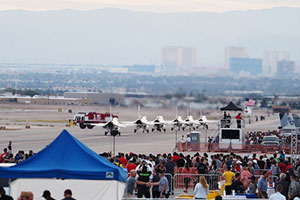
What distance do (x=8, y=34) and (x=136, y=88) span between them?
145971 mm

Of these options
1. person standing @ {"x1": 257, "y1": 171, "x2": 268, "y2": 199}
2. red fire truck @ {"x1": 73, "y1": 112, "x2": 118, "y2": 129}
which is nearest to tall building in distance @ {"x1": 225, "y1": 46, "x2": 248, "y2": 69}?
person standing @ {"x1": 257, "y1": 171, "x2": 268, "y2": 199}

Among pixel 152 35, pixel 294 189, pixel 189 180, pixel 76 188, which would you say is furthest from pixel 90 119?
pixel 76 188

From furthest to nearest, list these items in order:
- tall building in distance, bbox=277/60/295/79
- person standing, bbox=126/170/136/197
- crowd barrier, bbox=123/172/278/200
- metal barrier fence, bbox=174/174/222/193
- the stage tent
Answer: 1. tall building in distance, bbox=277/60/295/79
2. metal barrier fence, bbox=174/174/222/193
3. crowd barrier, bbox=123/172/278/200
4. person standing, bbox=126/170/136/197
5. the stage tent

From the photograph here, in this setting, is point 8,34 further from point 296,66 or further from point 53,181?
point 53,181

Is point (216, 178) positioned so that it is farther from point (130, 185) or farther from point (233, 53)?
point (233, 53)

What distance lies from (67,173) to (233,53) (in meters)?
29.3

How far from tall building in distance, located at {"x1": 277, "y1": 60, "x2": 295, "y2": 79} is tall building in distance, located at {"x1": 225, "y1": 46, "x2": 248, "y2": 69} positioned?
16.4 feet

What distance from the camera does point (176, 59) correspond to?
123ft

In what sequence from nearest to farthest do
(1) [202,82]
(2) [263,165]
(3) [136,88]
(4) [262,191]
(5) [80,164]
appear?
(5) [80,164] < (4) [262,191] < (2) [263,165] < (1) [202,82] < (3) [136,88]

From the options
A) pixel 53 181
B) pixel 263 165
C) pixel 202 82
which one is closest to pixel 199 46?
pixel 202 82

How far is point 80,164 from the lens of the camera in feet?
43.0

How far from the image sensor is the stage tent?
42.0 feet

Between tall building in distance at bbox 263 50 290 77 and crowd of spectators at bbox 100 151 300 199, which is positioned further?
tall building in distance at bbox 263 50 290 77

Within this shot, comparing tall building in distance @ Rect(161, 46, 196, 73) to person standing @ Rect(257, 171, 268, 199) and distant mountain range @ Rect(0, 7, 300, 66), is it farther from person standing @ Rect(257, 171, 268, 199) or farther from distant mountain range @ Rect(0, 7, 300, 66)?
person standing @ Rect(257, 171, 268, 199)
